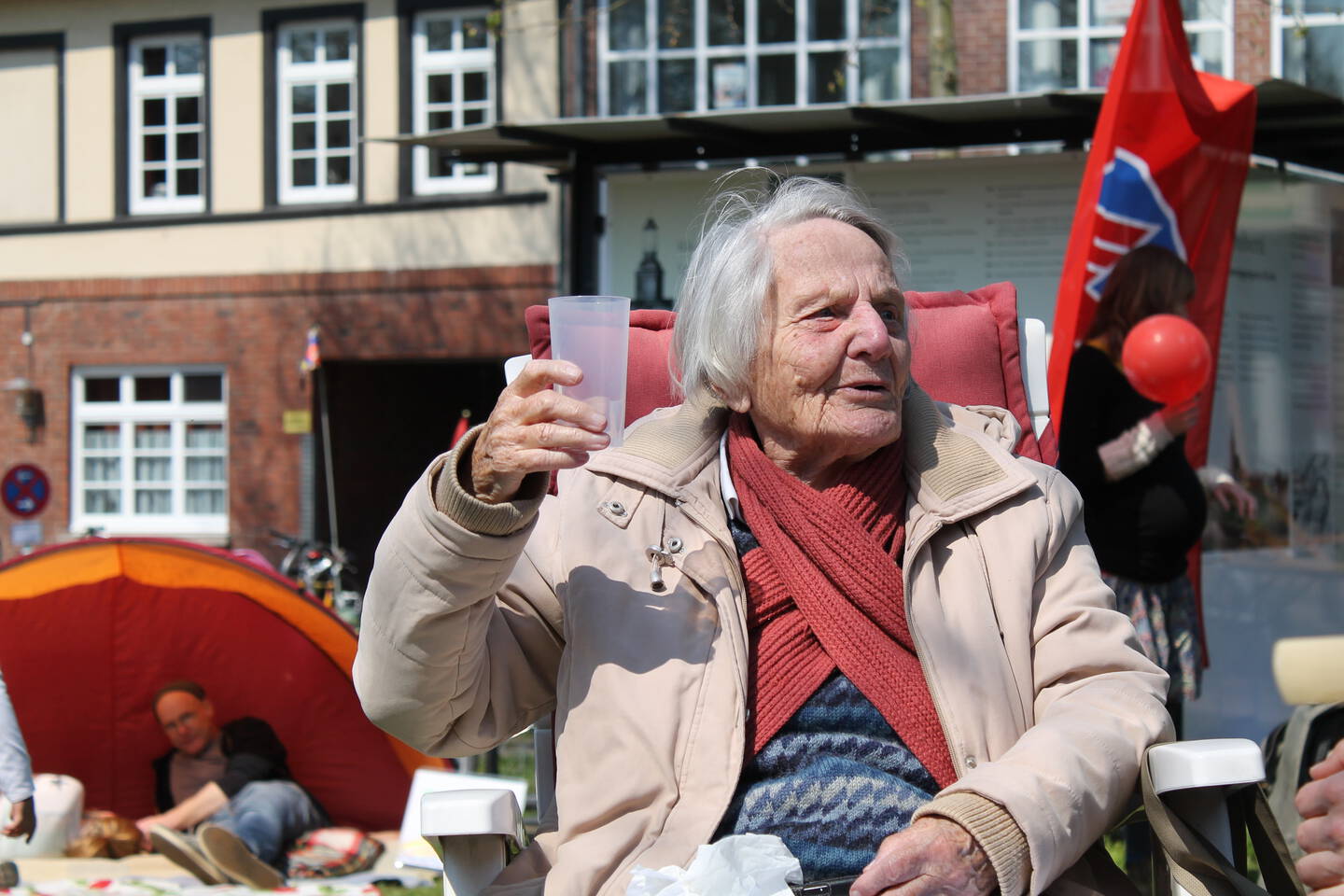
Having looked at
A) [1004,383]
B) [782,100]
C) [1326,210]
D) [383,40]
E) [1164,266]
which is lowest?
[1004,383]

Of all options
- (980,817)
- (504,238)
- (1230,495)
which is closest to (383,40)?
(504,238)

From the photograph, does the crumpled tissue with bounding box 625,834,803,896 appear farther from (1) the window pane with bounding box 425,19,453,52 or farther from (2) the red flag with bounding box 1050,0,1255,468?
(1) the window pane with bounding box 425,19,453,52

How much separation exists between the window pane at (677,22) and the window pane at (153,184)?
21.8 ft

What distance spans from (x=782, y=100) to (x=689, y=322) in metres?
12.3

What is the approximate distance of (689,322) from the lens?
287cm

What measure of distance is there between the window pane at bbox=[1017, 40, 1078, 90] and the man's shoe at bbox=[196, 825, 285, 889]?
11.2 metres

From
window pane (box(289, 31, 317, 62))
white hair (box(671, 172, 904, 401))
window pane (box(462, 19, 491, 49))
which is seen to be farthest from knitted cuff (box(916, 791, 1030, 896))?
window pane (box(289, 31, 317, 62))

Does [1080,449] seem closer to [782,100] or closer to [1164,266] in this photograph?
[1164,266]

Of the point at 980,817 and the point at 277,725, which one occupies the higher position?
the point at 980,817

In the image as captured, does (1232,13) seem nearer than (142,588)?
No

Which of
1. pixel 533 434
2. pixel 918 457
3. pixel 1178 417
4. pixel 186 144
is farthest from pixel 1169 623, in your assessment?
pixel 186 144

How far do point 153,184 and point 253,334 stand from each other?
2454 mm

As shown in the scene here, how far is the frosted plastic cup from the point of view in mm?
2197

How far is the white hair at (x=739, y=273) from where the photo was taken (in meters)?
2.71
